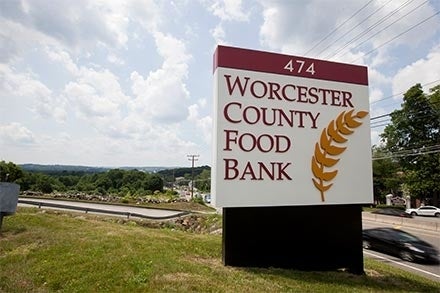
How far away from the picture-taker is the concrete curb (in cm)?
2248

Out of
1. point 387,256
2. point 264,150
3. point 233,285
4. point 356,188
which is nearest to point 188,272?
point 233,285

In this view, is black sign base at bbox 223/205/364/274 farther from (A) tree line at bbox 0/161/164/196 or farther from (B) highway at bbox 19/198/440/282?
(A) tree line at bbox 0/161/164/196

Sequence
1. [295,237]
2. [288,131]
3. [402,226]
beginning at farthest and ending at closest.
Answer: [402,226], [295,237], [288,131]

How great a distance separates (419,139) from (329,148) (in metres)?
37.0

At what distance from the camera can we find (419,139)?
39.8 meters

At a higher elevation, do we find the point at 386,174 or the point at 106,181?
the point at 386,174

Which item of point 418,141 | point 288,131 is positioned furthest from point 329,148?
point 418,141

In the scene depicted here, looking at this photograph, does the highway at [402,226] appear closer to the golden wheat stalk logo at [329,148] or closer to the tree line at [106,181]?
the golden wheat stalk logo at [329,148]

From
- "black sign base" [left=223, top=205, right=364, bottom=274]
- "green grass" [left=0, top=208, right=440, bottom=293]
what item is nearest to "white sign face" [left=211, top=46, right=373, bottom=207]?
"black sign base" [left=223, top=205, right=364, bottom=274]

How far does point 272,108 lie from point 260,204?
2478 mm

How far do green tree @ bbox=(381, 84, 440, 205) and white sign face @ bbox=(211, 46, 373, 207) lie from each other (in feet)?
105

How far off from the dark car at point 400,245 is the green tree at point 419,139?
82.3 feet

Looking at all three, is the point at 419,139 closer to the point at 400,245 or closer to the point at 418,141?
the point at 418,141

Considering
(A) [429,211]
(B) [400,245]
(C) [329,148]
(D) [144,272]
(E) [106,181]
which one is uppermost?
(C) [329,148]
